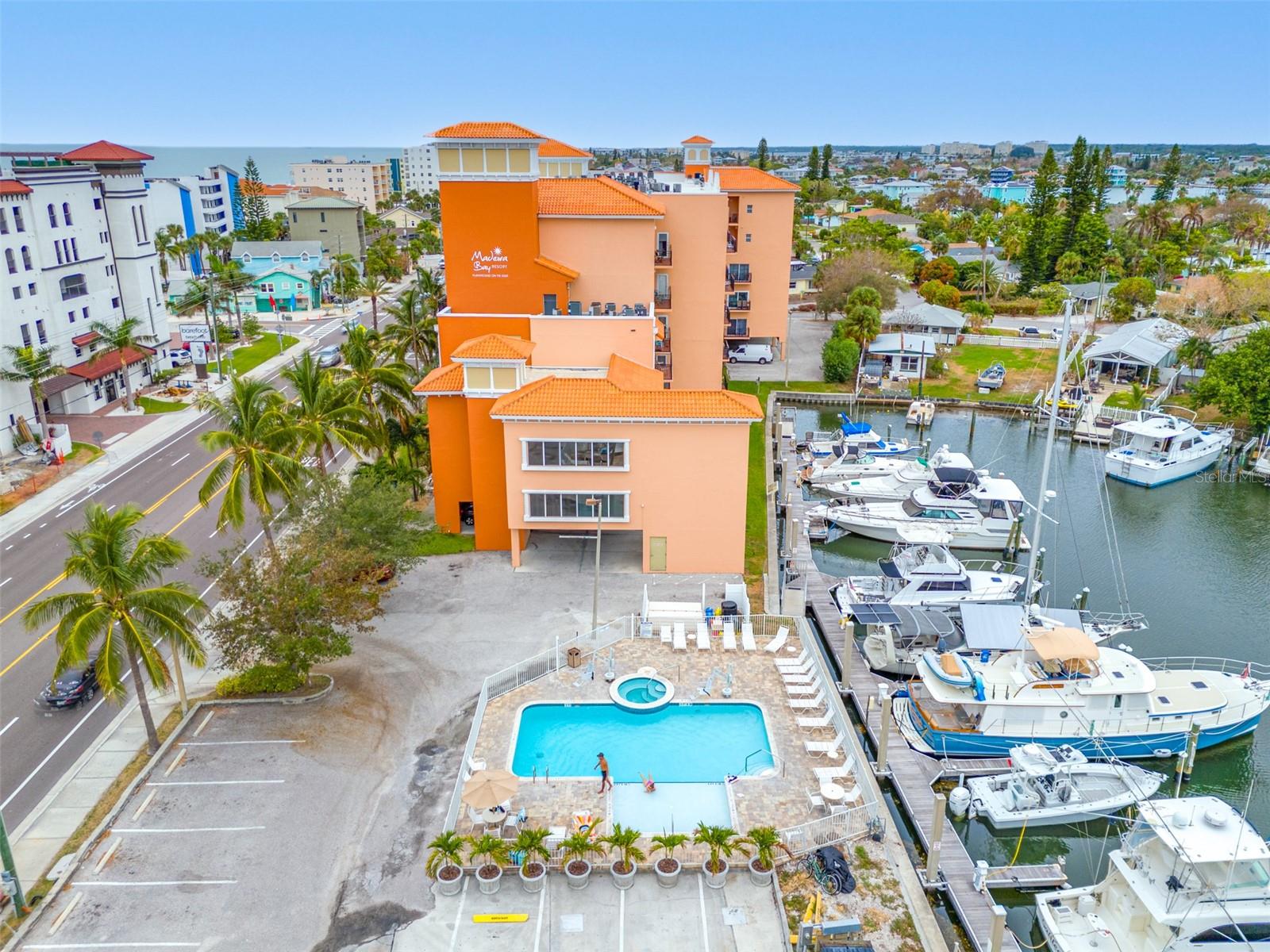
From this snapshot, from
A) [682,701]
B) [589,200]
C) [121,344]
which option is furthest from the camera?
[121,344]

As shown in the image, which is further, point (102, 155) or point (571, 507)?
point (102, 155)

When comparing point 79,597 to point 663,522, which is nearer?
point 79,597

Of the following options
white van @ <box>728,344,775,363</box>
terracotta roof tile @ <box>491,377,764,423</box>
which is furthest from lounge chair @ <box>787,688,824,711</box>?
white van @ <box>728,344,775,363</box>

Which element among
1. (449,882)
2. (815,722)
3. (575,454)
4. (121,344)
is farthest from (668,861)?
(121,344)

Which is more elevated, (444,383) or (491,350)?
(491,350)

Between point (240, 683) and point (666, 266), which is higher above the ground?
point (666, 266)

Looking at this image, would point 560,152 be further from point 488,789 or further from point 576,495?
point 488,789

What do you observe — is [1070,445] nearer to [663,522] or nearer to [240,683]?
[663,522]

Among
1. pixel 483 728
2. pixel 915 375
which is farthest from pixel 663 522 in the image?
pixel 915 375
